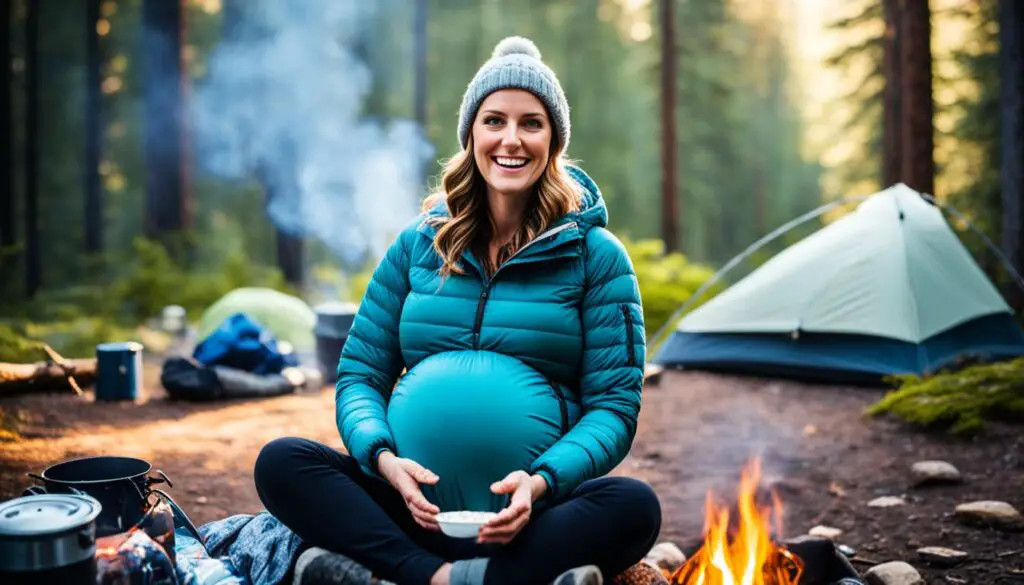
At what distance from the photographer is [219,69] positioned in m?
17.6

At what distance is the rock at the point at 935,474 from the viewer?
444 centimetres

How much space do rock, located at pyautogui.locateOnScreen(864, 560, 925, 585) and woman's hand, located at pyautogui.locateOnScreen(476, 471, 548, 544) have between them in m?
1.64

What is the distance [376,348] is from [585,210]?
0.79 meters

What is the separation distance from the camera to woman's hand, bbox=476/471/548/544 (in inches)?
85.6

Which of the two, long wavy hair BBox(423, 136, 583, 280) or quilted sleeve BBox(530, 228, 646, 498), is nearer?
quilted sleeve BBox(530, 228, 646, 498)

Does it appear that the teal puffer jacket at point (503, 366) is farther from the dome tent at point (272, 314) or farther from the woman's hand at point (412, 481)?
the dome tent at point (272, 314)

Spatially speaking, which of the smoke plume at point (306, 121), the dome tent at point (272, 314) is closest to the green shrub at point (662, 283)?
the dome tent at point (272, 314)

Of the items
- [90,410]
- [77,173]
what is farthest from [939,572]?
[77,173]

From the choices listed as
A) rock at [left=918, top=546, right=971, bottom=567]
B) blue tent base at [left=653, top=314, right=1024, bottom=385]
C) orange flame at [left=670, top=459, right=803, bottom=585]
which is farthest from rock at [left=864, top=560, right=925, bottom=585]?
blue tent base at [left=653, top=314, right=1024, bottom=385]

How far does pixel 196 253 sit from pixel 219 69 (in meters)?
5.75

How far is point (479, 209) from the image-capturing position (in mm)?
2814

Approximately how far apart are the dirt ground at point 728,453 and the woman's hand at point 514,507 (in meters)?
1.73

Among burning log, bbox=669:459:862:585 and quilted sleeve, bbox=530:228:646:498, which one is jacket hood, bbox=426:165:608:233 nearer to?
quilted sleeve, bbox=530:228:646:498

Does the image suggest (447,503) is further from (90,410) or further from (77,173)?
(77,173)
